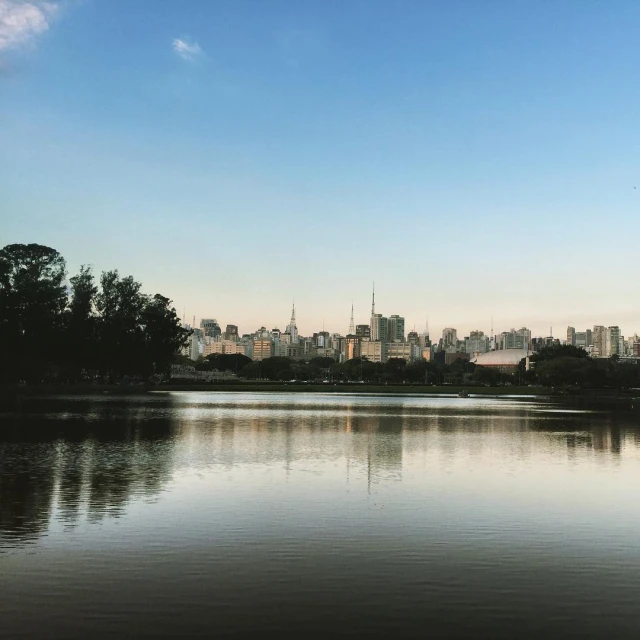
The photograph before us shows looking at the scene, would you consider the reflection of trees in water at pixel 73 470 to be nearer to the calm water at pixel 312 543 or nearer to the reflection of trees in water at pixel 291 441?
the calm water at pixel 312 543

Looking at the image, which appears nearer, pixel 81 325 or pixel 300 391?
Result: pixel 81 325

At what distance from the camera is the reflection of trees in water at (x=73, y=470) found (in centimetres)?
1496

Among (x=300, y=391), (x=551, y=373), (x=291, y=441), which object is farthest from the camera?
(x=551, y=373)

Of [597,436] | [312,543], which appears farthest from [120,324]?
[312,543]

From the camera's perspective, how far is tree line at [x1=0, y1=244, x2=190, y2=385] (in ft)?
254

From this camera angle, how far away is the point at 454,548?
1278 cm

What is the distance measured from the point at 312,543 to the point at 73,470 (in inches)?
396

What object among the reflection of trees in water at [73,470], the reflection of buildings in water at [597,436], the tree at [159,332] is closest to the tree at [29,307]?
the tree at [159,332]

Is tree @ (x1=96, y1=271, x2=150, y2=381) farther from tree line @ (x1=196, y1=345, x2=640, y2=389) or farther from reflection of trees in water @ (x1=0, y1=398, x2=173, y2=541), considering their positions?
tree line @ (x1=196, y1=345, x2=640, y2=389)

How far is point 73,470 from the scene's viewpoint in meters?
20.7

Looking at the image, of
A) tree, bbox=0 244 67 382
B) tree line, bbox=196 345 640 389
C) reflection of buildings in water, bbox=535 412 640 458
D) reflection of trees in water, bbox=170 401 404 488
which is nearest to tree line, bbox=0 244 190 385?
tree, bbox=0 244 67 382

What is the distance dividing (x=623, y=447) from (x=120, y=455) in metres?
20.7

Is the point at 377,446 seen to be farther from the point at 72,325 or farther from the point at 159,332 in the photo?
the point at 159,332

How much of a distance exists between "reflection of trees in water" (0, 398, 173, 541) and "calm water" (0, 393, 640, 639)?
0.29ft
